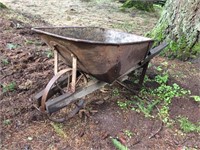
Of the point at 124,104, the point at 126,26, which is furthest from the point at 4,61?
the point at 126,26

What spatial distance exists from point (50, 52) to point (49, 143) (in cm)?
216

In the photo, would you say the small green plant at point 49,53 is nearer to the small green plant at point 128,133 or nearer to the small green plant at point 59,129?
the small green plant at point 59,129

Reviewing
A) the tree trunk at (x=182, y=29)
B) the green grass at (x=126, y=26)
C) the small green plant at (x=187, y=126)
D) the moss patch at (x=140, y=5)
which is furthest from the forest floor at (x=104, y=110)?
the moss patch at (x=140, y=5)

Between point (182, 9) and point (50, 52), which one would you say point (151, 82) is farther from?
point (50, 52)

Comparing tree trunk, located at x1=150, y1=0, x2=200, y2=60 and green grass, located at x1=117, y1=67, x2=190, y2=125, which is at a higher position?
tree trunk, located at x1=150, y1=0, x2=200, y2=60

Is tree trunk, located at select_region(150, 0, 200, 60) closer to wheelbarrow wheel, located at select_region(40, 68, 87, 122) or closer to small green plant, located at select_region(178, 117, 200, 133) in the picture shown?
small green plant, located at select_region(178, 117, 200, 133)

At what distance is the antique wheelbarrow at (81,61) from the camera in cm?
253

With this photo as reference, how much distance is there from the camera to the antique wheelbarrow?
2.53 m

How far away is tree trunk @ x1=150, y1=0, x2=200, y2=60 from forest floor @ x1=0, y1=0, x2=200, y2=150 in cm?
20

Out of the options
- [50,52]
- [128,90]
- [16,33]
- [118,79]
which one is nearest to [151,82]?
[128,90]

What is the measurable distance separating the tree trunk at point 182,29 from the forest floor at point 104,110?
20 cm

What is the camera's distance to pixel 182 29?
4348 millimetres

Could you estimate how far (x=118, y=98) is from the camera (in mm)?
3371

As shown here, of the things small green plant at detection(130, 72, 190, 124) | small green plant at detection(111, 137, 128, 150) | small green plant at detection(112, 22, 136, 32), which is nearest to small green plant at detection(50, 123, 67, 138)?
small green plant at detection(111, 137, 128, 150)
